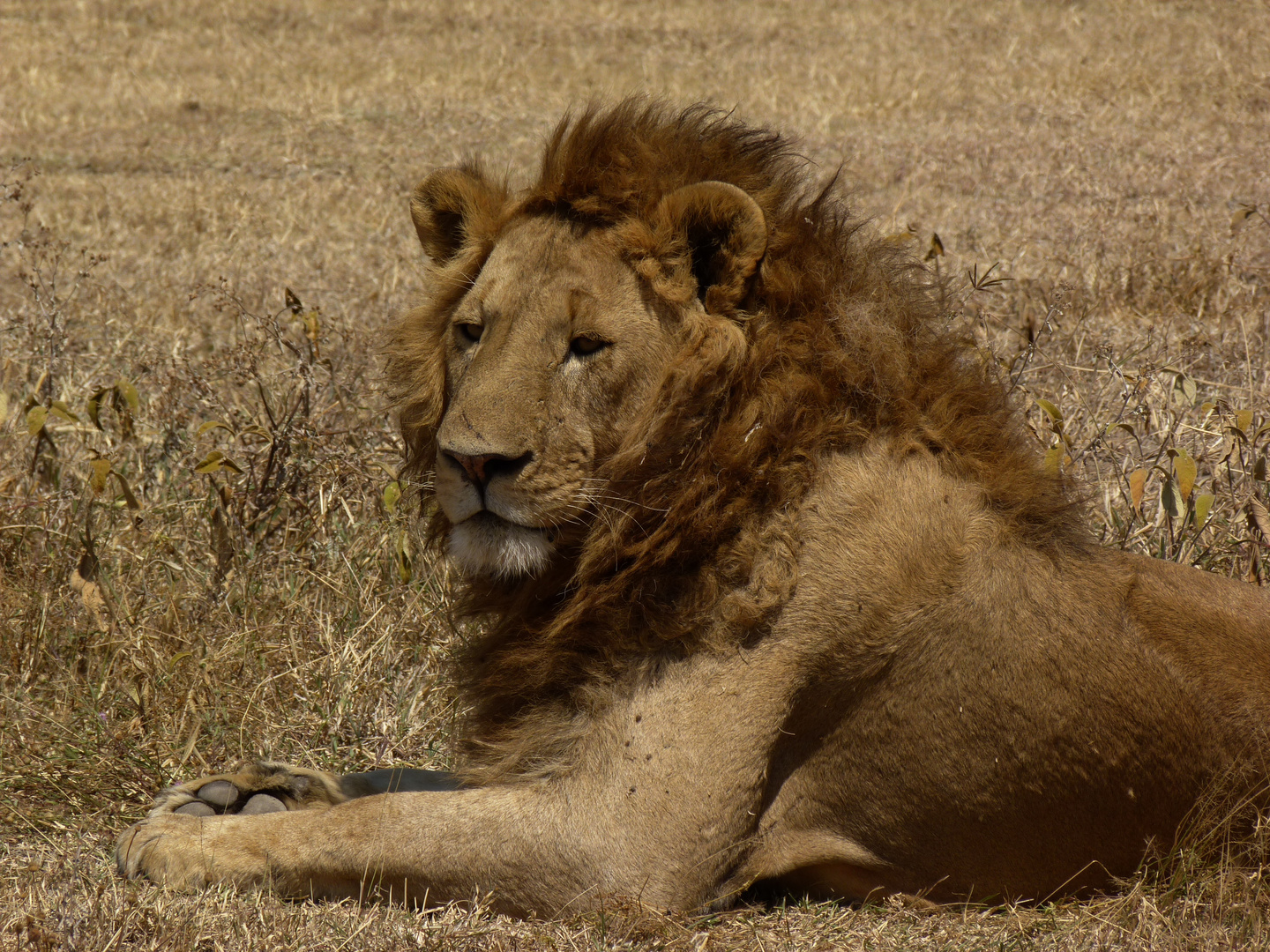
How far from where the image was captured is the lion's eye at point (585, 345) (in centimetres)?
308

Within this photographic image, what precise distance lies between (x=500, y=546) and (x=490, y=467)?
195mm

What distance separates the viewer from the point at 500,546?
305 centimetres

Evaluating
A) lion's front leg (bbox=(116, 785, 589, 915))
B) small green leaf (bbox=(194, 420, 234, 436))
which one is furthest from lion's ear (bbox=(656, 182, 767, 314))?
small green leaf (bbox=(194, 420, 234, 436))

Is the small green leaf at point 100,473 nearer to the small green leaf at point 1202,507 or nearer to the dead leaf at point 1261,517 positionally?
the small green leaf at point 1202,507

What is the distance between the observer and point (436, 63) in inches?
663

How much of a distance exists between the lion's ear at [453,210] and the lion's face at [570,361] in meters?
0.33

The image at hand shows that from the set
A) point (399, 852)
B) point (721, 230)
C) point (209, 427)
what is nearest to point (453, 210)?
point (721, 230)

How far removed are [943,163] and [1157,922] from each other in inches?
366

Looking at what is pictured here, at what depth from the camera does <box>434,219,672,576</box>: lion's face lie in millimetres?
2980

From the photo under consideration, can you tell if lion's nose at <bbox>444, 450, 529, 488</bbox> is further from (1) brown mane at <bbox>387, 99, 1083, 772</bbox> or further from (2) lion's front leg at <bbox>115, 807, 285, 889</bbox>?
(2) lion's front leg at <bbox>115, 807, 285, 889</bbox>

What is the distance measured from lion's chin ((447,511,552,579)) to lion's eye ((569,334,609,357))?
431mm

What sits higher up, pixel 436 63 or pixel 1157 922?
pixel 436 63

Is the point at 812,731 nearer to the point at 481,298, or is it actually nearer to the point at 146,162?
the point at 481,298

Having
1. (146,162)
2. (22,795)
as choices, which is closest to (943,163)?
(146,162)
